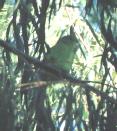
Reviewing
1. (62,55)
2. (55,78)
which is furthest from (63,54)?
(55,78)

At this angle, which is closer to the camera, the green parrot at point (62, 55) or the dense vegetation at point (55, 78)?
the dense vegetation at point (55, 78)

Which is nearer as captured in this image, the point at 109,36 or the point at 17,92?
the point at 17,92

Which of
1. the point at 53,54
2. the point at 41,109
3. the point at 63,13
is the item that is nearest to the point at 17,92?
the point at 41,109

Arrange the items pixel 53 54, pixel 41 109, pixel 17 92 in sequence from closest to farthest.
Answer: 1. pixel 17 92
2. pixel 41 109
3. pixel 53 54

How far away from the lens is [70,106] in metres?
1.37

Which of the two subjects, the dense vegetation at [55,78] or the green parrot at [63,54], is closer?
the dense vegetation at [55,78]

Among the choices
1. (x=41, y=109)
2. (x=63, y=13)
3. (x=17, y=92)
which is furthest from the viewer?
(x=63, y=13)

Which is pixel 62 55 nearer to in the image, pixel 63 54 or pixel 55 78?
pixel 63 54

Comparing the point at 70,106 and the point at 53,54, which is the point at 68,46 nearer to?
the point at 53,54

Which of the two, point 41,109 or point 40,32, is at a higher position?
point 40,32

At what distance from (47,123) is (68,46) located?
26 cm

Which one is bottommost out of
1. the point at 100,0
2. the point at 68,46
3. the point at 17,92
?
the point at 17,92

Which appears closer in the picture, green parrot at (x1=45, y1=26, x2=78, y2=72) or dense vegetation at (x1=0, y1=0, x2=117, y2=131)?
dense vegetation at (x1=0, y1=0, x2=117, y2=131)

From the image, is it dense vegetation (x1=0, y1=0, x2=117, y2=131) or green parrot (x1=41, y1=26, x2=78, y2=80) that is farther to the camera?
green parrot (x1=41, y1=26, x2=78, y2=80)
